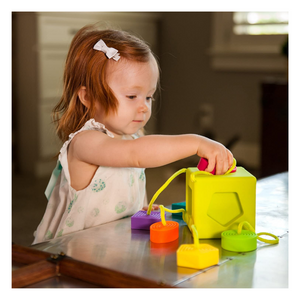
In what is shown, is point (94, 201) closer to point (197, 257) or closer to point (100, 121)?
point (100, 121)

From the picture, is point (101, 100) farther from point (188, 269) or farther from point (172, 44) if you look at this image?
point (172, 44)

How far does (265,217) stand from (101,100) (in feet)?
1.44

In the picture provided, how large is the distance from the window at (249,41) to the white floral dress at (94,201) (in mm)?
2764

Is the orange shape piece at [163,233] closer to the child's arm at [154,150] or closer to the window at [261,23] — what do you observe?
the child's arm at [154,150]

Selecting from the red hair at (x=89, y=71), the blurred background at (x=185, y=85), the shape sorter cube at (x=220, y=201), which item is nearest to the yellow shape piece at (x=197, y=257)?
the shape sorter cube at (x=220, y=201)

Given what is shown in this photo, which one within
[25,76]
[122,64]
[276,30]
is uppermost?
[276,30]

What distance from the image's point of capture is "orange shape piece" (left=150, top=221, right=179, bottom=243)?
74 cm

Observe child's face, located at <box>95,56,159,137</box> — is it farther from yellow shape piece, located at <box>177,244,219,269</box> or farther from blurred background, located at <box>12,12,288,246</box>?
blurred background, located at <box>12,12,288,246</box>

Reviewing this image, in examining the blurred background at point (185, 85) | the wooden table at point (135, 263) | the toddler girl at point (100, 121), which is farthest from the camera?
the blurred background at point (185, 85)

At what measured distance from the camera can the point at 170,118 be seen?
14.1 feet

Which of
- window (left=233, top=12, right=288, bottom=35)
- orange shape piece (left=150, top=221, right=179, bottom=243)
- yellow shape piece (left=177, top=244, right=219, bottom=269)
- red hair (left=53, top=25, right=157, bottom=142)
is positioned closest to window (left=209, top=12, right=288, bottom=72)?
window (left=233, top=12, right=288, bottom=35)

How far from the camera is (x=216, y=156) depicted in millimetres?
779

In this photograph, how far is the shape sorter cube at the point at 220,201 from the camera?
75 centimetres
